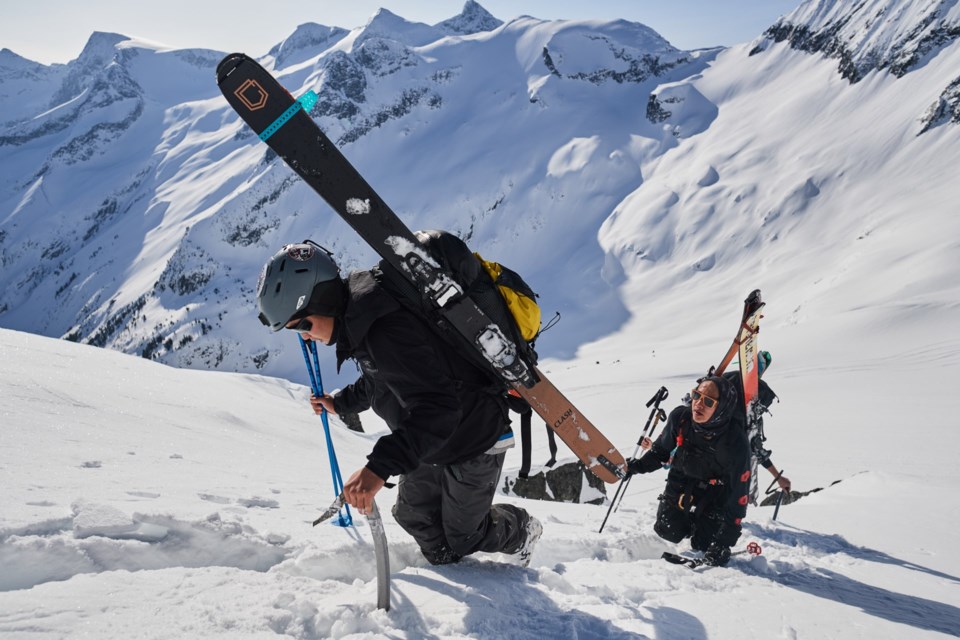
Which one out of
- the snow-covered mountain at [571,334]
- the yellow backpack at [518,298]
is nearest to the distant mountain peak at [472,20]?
the snow-covered mountain at [571,334]

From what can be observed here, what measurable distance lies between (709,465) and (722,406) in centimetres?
69

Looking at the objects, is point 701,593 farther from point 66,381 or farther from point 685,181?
point 685,181

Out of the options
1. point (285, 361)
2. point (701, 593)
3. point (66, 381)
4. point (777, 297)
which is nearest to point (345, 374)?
point (285, 361)

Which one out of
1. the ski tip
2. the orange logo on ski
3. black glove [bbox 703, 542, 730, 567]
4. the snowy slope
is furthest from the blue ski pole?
black glove [bbox 703, 542, 730, 567]

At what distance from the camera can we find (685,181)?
69.6m

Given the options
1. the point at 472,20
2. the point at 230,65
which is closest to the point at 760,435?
the point at 230,65

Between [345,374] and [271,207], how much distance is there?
6491 cm

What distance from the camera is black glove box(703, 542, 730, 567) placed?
4711mm

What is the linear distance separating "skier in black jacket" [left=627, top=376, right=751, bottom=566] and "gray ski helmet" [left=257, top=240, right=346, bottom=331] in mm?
3756

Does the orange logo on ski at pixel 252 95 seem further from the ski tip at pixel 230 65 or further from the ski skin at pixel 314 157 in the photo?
the ski tip at pixel 230 65

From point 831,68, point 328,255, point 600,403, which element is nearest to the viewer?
point 328,255

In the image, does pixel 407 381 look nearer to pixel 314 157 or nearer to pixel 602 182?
pixel 314 157

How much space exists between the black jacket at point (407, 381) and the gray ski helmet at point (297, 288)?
116 millimetres

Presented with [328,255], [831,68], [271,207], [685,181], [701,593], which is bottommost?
[701,593]
